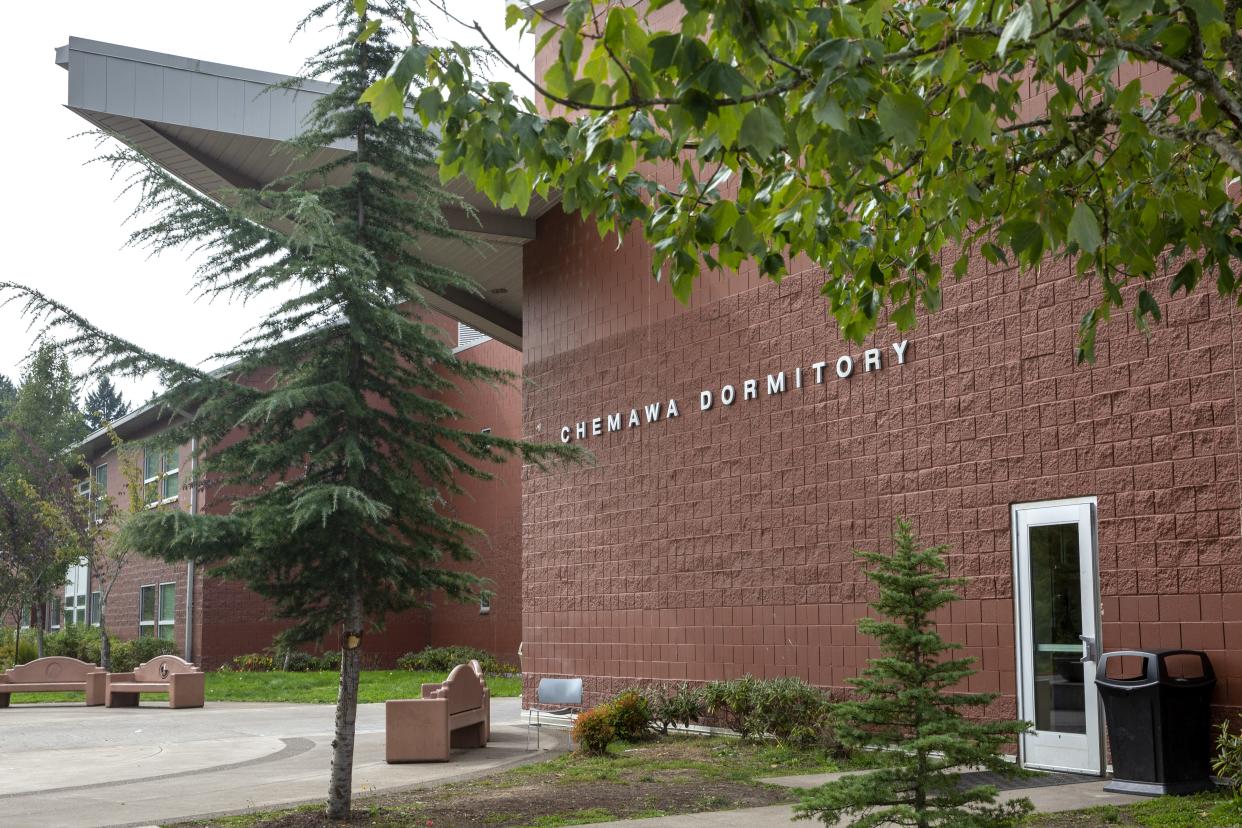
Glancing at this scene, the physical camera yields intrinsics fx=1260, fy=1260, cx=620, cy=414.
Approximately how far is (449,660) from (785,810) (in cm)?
2296

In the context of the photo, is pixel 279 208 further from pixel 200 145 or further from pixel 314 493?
pixel 200 145

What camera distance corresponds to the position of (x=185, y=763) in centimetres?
1412

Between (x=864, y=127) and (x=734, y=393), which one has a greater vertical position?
(x=734, y=393)

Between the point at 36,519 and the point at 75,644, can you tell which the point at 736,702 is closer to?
the point at 36,519

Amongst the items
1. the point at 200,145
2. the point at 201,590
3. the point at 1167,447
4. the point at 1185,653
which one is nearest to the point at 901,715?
the point at 1185,653

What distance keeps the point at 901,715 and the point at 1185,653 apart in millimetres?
4133

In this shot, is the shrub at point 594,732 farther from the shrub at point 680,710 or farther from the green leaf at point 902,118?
the green leaf at point 902,118

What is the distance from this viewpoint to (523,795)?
34.6ft

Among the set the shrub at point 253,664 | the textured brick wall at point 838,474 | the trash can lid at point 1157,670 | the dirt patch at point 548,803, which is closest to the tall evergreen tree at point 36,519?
the shrub at point 253,664

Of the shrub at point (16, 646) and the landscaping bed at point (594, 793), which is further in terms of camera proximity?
the shrub at point (16, 646)

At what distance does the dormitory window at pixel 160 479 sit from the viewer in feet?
104

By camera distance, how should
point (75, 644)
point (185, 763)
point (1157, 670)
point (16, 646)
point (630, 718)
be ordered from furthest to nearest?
point (75, 644) → point (16, 646) → point (630, 718) → point (185, 763) → point (1157, 670)

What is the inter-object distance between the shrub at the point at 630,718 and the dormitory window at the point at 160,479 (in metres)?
19.1

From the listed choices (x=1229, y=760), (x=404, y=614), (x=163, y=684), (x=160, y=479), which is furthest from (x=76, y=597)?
(x=1229, y=760)
